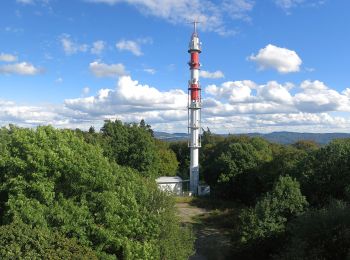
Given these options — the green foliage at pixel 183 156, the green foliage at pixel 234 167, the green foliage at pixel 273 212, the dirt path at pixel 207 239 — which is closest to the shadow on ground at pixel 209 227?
the dirt path at pixel 207 239

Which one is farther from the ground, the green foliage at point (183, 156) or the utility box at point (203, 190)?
the green foliage at point (183, 156)

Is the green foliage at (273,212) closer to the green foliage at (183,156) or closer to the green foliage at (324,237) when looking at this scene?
the green foliage at (324,237)

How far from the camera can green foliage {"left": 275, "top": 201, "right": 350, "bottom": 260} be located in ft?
68.6

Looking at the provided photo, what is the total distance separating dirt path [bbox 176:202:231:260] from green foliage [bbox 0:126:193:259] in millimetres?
7964

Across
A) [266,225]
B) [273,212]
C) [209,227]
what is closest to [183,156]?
[209,227]

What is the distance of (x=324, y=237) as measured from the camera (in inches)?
850

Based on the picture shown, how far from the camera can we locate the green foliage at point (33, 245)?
15.5 metres

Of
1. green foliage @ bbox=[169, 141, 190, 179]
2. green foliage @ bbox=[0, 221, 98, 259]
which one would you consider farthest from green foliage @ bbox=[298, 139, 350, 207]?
green foliage @ bbox=[169, 141, 190, 179]

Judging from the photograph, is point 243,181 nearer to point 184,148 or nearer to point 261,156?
point 261,156

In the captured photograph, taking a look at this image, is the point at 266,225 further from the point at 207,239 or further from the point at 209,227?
the point at 209,227

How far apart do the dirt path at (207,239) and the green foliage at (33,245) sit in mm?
14353

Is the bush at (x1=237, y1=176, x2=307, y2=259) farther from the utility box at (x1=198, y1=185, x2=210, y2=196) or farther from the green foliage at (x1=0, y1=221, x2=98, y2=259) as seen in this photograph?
the utility box at (x1=198, y1=185, x2=210, y2=196)

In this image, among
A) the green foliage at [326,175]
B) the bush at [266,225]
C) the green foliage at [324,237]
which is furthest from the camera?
the green foliage at [326,175]

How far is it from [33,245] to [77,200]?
470 centimetres
